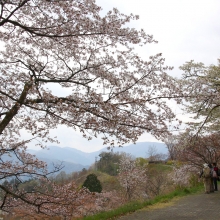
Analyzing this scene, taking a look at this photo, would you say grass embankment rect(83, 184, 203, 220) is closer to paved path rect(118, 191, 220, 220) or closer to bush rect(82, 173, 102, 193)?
paved path rect(118, 191, 220, 220)

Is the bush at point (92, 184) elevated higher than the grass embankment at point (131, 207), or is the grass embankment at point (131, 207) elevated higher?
the grass embankment at point (131, 207)

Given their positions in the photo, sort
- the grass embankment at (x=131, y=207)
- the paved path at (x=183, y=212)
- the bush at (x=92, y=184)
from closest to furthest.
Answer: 1. the paved path at (x=183, y=212)
2. the grass embankment at (x=131, y=207)
3. the bush at (x=92, y=184)

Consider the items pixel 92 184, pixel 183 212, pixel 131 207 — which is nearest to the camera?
pixel 183 212

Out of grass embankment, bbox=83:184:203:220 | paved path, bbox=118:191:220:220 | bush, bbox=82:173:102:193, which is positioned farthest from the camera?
bush, bbox=82:173:102:193

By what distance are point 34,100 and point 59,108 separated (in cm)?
47

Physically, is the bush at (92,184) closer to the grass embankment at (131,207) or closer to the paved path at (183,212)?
the grass embankment at (131,207)

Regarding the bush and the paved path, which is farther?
the bush

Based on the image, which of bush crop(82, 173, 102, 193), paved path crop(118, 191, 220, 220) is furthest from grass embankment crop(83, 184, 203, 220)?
bush crop(82, 173, 102, 193)

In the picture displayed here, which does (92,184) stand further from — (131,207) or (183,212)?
(183,212)

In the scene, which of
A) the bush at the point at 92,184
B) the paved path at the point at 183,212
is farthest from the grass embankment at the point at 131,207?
the bush at the point at 92,184

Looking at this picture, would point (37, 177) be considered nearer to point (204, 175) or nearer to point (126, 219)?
point (126, 219)

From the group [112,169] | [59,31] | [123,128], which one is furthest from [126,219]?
[112,169]

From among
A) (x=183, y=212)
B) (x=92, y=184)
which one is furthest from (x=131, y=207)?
(x=92, y=184)

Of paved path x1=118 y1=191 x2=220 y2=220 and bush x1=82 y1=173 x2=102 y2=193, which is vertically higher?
paved path x1=118 y1=191 x2=220 y2=220
